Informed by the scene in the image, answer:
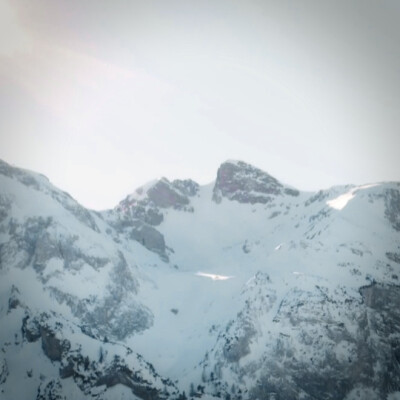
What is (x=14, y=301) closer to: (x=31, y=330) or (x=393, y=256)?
(x=31, y=330)

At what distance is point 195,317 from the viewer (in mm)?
179375

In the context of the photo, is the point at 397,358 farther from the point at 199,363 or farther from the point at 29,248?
the point at 29,248

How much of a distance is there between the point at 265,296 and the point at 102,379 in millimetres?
62009

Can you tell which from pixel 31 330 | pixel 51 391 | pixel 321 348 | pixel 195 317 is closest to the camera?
pixel 51 391

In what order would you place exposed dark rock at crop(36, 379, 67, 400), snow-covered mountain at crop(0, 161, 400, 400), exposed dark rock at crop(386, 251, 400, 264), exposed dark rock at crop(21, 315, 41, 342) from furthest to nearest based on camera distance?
exposed dark rock at crop(386, 251, 400, 264)
exposed dark rock at crop(21, 315, 41, 342)
snow-covered mountain at crop(0, 161, 400, 400)
exposed dark rock at crop(36, 379, 67, 400)

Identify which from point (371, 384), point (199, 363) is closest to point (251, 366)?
point (199, 363)

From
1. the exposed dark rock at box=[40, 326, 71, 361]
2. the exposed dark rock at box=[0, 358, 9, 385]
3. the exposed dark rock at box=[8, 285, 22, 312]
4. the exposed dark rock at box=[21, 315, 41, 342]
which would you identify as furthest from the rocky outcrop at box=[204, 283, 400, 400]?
the exposed dark rock at box=[8, 285, 22, 312]

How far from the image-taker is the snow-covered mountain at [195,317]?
140 m

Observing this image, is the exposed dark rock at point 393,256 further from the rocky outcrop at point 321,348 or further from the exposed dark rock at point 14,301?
the exposed dark rock at point 14,301

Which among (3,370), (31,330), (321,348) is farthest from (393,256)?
(3,370)

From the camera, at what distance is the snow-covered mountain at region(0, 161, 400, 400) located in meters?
140

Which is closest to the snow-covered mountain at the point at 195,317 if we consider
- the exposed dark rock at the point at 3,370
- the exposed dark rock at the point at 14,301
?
the exposed dark rock at the point at 3,370

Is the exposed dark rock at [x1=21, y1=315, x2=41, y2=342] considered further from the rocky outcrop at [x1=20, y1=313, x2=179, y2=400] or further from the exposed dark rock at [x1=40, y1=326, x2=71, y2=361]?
the exposed dark rock at [x1=40, y1=326, x2=71, y2=361]

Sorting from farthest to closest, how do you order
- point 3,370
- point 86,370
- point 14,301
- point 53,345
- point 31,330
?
point 14,301, point 31,330, point 53,345, point 86,370, point 3,370
